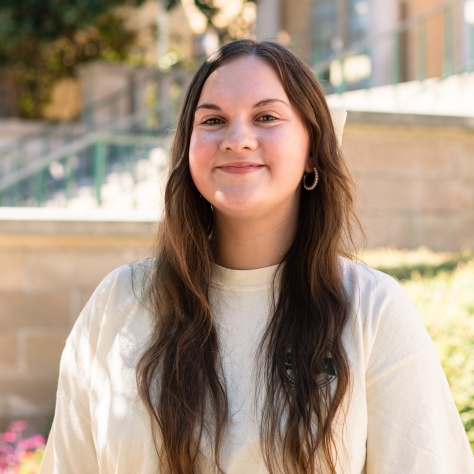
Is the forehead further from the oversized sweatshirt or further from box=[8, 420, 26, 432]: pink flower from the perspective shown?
box=[8, 420, 26, 432]: pink flower

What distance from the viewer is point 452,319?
131 inches

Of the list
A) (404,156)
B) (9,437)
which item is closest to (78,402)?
(9,437)

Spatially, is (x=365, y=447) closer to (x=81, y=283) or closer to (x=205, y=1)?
(x=81, y=283)

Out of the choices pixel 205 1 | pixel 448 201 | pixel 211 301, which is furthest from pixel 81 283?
pixel 205 1

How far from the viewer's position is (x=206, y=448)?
1.67 metres

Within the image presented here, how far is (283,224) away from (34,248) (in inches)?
142

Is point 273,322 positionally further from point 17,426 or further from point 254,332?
point 17,426

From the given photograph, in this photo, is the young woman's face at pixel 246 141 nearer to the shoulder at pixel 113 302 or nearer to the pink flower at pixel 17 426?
the shoulder at pixel 113 302

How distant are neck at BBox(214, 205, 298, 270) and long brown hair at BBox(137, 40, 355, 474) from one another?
0.03 m

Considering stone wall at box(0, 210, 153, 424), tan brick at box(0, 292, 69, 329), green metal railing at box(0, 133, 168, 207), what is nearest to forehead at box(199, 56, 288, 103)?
stone wall at box(0, 210, 153, 424)

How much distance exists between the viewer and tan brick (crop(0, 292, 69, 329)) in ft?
17.2

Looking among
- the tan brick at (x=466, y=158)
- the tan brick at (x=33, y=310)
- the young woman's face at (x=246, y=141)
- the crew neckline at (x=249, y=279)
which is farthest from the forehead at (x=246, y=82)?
the tan brick at (x=466, y=158)

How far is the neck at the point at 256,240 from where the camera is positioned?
1910mm

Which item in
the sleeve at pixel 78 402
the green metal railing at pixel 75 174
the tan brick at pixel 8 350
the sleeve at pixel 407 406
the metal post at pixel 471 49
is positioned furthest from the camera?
the metal post at pixel 471 49
